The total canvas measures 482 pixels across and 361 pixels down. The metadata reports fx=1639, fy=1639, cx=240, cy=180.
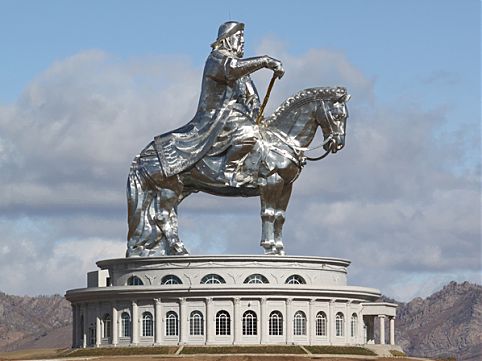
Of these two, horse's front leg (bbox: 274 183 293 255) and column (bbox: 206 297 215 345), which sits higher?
horse's front leg (bbox: 274 183 293 255)

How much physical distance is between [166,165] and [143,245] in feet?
20.3

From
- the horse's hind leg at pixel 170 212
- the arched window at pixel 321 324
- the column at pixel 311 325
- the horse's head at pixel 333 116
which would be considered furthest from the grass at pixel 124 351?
the horse's head at pixel 333 116

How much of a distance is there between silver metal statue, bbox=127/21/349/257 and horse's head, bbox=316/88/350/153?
0.07 meters

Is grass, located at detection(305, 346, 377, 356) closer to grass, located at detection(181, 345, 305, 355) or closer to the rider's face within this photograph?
grass, located at detection(181, 345, 305, 355)

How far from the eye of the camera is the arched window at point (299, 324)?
11856 cm

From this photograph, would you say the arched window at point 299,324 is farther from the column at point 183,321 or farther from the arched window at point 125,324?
the arched window at point 125,324

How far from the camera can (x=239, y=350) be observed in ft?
377

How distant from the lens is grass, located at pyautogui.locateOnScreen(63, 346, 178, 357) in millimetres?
115831

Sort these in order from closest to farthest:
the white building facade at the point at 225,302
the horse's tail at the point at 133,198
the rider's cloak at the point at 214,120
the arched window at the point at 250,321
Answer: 1. the white building facade at the point at 225,302
2. the arched window at the point at 250,321
3. the rider's cloak at the point at 214,120
4. the horse's tail at the point at 133,198

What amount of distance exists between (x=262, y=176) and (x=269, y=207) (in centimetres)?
243

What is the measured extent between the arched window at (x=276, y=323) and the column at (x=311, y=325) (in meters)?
2.08

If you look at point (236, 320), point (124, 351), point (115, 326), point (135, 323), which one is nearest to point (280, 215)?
point (236, 320)

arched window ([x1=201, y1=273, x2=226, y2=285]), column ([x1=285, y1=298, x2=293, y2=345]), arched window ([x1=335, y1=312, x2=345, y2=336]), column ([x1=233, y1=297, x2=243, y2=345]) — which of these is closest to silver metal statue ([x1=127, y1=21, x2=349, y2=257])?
arched window ([x1=201, y1=273, x2=226, y2=285])

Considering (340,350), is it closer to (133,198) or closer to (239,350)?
(239,350)
